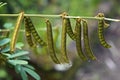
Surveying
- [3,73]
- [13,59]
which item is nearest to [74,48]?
[3,73]

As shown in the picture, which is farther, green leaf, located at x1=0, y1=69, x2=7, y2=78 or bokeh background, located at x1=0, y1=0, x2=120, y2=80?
bokeh background, located at x1=0, y1=0, x2=120, y2=80

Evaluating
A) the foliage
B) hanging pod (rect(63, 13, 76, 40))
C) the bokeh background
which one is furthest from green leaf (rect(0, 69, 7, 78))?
hanging pod (rect(63, 13, 76, 40))

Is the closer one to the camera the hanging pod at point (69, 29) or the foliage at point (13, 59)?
the hanging pod at point (69, 29)

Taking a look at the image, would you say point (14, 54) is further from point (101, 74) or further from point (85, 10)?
point (85, 10)

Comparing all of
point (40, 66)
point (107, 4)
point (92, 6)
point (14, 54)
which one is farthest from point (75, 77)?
point (14, 54)

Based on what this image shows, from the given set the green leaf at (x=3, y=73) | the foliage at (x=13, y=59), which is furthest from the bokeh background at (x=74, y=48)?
the foliage at (x=13, y=59)

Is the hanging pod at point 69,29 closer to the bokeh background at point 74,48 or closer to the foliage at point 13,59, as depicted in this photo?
the foliage at point 13,59

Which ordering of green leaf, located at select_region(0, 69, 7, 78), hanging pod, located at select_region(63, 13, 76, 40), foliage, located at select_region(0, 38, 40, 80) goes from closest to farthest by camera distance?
hanging pod, located at select_region(63, 13, 76, 40), foliage, located at select_region(0, 38, 40, 80), green leaf, located at select_region(0, 69, 7, 78)

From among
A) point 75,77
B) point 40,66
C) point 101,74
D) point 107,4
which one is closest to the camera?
point 40,66

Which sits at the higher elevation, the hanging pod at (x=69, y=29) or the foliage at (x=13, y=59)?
the hanging pod at (x=69, y=29)

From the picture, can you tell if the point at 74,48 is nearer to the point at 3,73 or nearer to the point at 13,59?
the point at 3,73

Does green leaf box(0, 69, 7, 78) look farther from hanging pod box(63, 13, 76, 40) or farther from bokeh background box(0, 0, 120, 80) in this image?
hanging pod box(63, 13, 76, 40)
